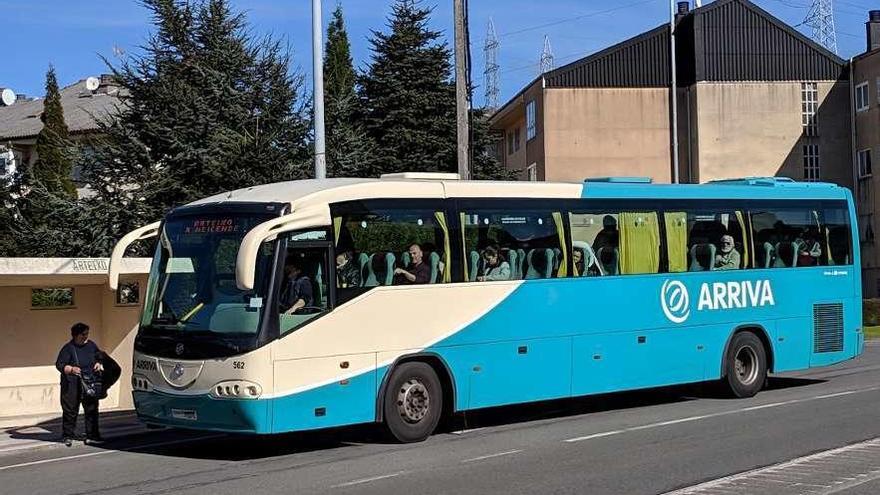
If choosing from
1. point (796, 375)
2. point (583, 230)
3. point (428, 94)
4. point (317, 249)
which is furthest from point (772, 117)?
point (317, 249)

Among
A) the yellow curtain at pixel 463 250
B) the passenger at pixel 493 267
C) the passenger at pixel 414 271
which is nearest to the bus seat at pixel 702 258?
the passenger at pixel 493 267

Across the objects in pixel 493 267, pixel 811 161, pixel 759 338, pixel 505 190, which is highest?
pixel 811 161

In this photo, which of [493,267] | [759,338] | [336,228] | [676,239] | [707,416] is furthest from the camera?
[759,338]

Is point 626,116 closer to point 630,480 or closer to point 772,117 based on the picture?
point 772,117

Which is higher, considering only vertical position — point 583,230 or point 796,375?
point 583,230

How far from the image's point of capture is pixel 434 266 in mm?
14445

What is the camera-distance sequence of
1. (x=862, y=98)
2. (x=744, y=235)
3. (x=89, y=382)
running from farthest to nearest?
(x=862, y=98), (x=744, y=235), (x=89, y=382)

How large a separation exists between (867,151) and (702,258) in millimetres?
36740

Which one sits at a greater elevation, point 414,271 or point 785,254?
point 785,254

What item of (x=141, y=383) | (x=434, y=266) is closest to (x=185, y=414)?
(x=141, y=383)

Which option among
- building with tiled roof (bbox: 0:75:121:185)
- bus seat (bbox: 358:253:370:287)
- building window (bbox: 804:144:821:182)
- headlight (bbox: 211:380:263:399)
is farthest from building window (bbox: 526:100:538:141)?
headlight (bbox: 211:380:263:399)

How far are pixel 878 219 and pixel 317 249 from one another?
41509mm

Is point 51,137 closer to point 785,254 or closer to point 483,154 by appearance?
point 483,154

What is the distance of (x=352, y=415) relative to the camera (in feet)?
43.5
